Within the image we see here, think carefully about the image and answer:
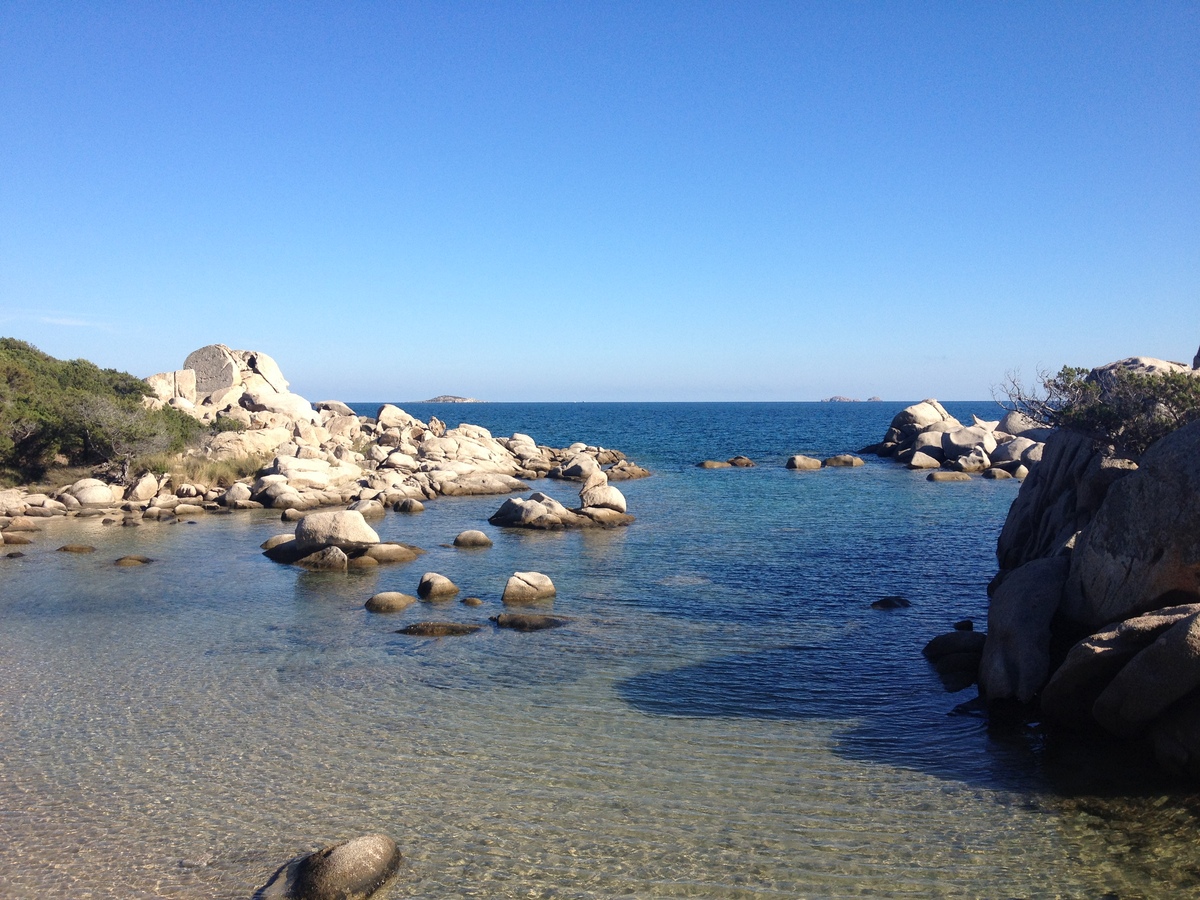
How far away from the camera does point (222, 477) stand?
151 feet

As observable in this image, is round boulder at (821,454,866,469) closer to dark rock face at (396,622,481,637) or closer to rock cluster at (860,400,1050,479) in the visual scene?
rock cluster at (860,400,1050,479)

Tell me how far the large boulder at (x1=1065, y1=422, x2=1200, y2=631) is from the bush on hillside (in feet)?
13.6

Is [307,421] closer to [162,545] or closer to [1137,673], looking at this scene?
[162,545]

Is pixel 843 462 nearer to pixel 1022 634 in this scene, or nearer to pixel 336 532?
pixel 336 532

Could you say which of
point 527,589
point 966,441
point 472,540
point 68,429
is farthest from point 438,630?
point 966,441

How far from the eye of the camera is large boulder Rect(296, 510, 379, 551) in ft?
93.7

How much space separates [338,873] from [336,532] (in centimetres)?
2044

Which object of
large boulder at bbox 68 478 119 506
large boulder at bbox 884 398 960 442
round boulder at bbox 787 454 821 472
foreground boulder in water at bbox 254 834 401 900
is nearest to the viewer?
foreground boulder in water at bbox 254 834 401 900

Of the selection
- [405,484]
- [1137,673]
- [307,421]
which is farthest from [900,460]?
[1137,673]

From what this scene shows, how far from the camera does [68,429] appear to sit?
139 ft

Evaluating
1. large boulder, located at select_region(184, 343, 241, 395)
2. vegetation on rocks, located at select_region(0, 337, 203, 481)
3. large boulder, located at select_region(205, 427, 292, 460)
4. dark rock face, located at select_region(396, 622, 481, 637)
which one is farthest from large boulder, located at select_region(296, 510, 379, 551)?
large boulder, located at select_region(184, 343, 241, 395)

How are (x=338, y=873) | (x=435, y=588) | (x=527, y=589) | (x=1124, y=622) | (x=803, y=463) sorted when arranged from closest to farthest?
(x=338, y=873) < (x=1124, y=622) < (x=527, y=589) < (x=435, y=588) < (x=803, y=463)

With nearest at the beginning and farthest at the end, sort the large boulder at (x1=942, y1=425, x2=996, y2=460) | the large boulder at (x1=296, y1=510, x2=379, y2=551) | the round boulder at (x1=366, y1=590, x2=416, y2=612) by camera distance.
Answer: the round boulder at (x1=366, y1=590, x2=416, y2=612) → the large boulder at (x1=296, y1=510, x2=379, y2=551) → the large boulder at (x1=942, y1=425, x2=996, y2=460)

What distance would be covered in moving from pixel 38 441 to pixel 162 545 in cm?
1635
